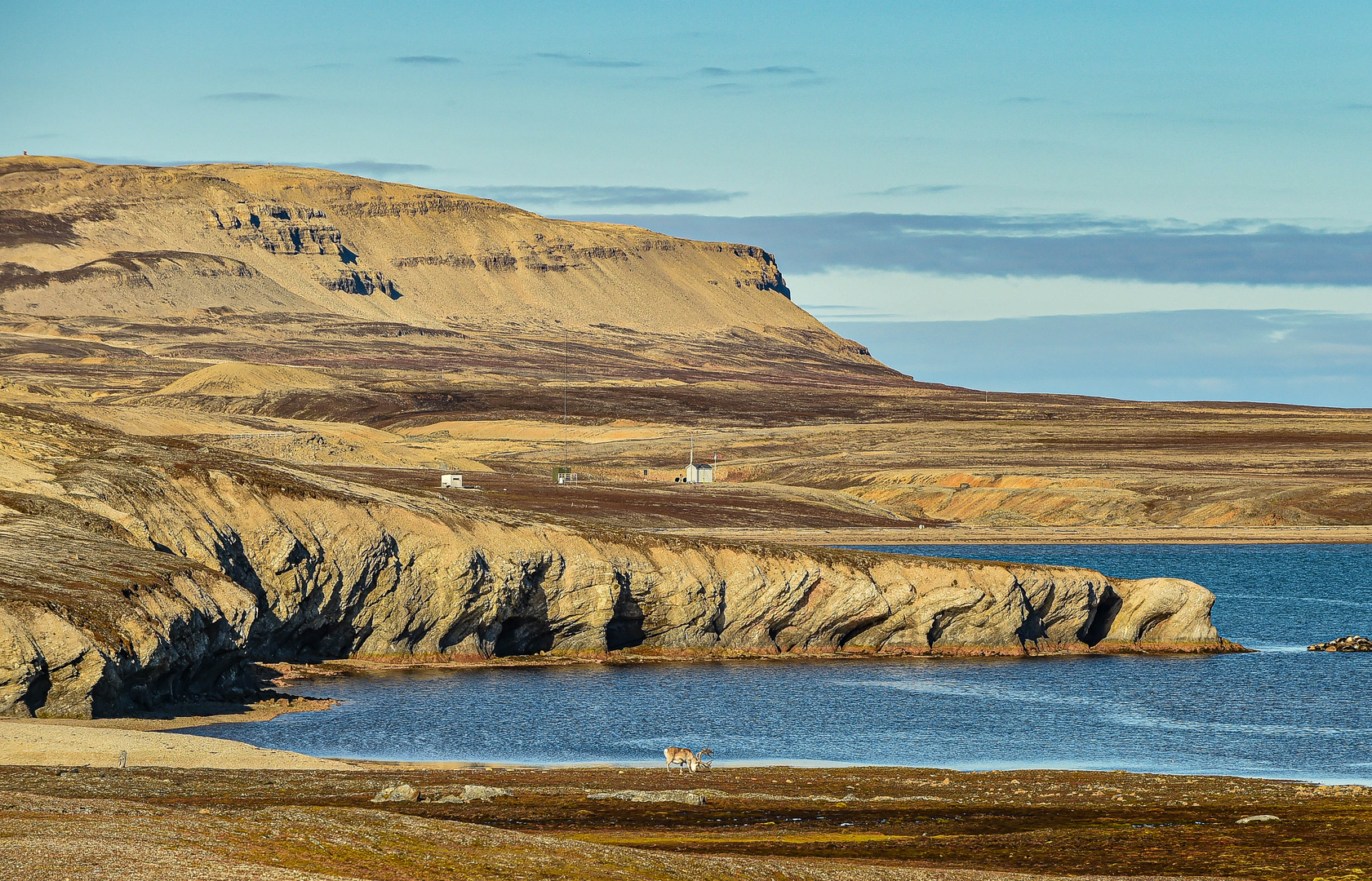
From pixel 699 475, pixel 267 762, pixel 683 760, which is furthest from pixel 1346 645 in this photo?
pixel 699 475

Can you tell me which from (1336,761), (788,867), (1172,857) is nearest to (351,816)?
(788,867)

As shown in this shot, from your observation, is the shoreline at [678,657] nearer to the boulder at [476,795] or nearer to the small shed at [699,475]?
the boulder at [476,795]

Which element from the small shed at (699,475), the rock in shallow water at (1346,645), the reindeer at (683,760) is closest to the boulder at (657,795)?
the reindeer at (683,760)

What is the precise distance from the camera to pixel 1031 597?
6047 cm

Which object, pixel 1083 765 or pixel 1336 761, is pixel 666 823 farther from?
pixel 1336 761

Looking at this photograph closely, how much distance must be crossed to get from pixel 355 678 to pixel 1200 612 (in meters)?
31.7

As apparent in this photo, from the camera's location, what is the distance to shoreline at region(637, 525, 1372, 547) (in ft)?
362

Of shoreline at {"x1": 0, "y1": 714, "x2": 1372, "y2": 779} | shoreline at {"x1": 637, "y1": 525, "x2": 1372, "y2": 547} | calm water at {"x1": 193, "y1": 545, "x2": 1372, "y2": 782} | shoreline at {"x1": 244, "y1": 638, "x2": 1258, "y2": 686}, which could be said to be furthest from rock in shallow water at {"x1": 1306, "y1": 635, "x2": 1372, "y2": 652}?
shoreline at {"x1": 637, "y1": 525, "x2": 1372, "y2": 547}

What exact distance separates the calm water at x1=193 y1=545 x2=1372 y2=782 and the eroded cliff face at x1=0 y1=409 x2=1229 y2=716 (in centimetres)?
223

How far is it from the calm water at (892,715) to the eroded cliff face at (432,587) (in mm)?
2232

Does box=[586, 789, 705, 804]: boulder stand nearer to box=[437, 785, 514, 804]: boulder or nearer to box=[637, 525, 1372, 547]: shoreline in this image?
box=[437, 785, 514, 804]: boulder

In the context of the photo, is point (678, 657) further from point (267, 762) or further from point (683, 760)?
point (267, 762)

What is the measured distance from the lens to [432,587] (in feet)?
178

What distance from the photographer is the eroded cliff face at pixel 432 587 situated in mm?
40469
